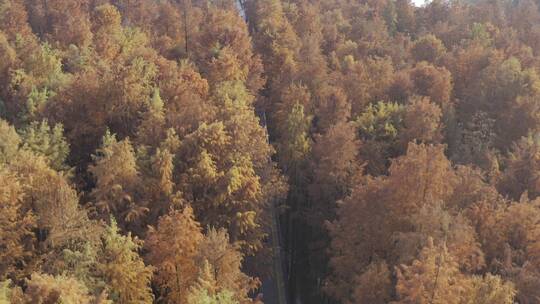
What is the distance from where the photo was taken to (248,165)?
36344mm

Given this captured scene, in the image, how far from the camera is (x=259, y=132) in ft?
130

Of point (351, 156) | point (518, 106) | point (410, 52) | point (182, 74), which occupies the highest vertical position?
point (410, 52)

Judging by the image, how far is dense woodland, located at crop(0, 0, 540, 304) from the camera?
2611 cm

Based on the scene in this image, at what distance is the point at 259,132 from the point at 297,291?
14506 mm

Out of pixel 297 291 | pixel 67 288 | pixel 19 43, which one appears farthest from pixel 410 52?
pixel 67 288

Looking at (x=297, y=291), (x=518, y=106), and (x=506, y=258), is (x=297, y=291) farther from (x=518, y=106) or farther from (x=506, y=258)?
(x=518, y=106)

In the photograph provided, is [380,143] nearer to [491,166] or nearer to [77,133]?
[491,166]

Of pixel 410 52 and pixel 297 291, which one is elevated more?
pixel 410 52

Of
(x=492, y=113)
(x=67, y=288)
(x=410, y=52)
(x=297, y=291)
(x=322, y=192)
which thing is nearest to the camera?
(x=67, y=288)

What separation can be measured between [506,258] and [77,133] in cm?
2997

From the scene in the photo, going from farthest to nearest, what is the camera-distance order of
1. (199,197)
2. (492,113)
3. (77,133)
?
(492,113) < (77,133) < (199,197)

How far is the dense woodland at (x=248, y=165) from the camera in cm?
2611

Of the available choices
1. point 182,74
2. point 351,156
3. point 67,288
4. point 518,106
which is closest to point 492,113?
point 518,106

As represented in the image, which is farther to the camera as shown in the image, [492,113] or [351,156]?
[492,113]
